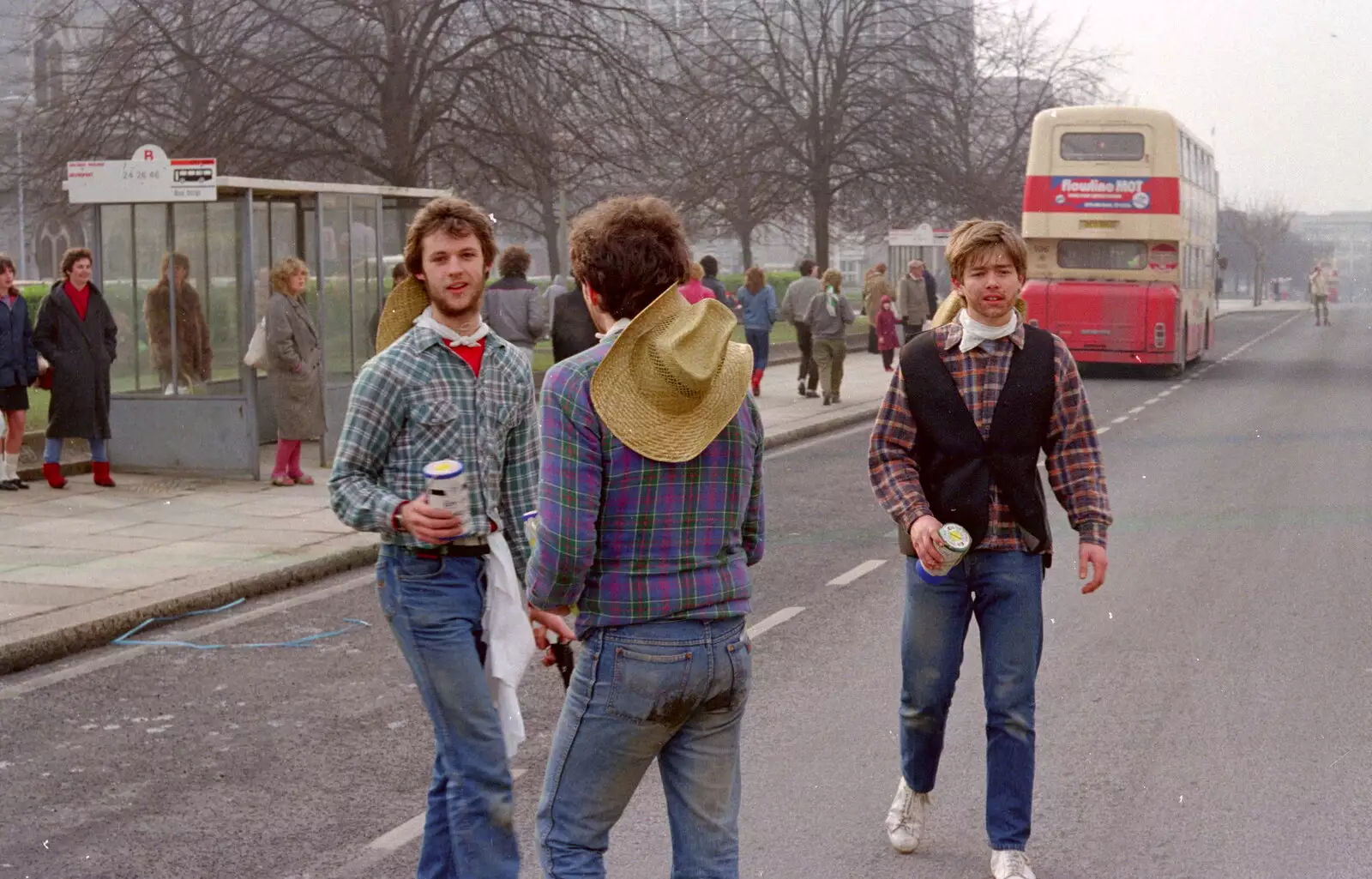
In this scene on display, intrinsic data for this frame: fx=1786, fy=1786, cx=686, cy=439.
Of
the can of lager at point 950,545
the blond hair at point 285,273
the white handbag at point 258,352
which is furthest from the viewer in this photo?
the white handbag at point 258,352

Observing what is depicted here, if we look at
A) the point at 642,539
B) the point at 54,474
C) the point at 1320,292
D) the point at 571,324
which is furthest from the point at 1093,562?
the point at 1320,292

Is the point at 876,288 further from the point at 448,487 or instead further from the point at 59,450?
the point at 448,487

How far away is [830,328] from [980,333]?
16772mm

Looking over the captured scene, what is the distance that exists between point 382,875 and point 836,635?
3743mm

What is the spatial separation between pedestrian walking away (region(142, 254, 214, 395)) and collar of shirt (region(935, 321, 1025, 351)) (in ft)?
35.6

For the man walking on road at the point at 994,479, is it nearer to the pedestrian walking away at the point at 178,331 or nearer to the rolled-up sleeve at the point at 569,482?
the rolled-up sleeve at the point at 569,482

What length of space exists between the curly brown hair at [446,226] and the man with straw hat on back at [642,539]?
0.91 m

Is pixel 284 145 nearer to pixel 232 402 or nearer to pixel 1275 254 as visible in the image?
pixel 232 402

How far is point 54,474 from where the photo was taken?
13.3 m

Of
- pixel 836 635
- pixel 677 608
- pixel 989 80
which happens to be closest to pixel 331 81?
pixel 836 635

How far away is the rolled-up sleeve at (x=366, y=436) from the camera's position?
4004mm

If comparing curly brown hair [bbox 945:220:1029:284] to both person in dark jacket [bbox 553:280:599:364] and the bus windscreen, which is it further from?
the bus windscreen

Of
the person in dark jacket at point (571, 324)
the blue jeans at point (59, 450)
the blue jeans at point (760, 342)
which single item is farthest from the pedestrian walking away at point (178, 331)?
the blue jeans at point (760, 342)

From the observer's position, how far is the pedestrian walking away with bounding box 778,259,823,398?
22.2 m
